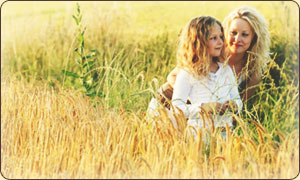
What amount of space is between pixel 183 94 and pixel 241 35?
78cm

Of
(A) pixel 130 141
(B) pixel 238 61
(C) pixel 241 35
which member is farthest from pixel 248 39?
(A) pixel 130 141

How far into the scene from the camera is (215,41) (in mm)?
2707

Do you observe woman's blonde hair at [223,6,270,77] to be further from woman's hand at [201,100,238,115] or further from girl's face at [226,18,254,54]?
woman's hand at [201,100,238,115]

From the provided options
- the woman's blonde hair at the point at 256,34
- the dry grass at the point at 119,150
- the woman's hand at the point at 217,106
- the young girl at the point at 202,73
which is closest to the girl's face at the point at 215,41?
the young girl at the point at 202,73

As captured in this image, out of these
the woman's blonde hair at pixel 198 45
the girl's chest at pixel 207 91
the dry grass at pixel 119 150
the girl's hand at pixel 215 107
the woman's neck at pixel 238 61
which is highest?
the woman's blonde hair at pixel 198 45

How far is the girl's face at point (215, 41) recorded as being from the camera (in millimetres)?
2703

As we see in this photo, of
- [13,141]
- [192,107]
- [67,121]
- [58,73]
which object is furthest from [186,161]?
[58,73]

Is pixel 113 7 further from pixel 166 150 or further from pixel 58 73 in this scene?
pixel 166 150

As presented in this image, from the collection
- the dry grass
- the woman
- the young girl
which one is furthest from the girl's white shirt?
the woman

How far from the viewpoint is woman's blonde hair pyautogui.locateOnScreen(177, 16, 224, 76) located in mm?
2701

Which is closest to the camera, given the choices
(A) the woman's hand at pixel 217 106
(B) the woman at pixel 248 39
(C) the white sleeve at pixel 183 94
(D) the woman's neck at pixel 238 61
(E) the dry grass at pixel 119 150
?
(E) the dry grass at pixel 119 150

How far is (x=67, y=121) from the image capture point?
264 centimetres

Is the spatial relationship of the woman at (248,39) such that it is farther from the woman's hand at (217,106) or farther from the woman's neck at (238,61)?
the woman's hand at (217,106)

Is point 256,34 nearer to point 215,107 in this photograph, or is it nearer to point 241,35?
point 241,35
